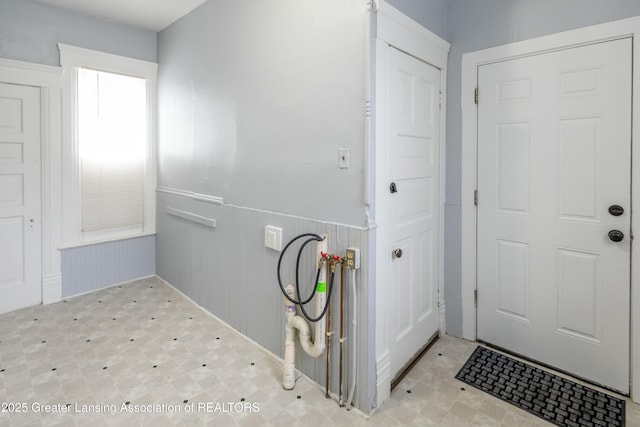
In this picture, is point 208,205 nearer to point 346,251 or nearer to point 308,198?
point 308,198

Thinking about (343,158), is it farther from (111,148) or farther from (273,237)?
(111,148)

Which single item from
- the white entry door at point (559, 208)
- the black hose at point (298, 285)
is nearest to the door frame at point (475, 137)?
the white entry door at point (559, 208)

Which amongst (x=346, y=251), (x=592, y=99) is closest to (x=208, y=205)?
(x=346, y=251)

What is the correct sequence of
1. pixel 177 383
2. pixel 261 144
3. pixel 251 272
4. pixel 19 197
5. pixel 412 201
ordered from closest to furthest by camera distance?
pixel 177 383 → pixel 412 201 → pixel 261 144 → pixel 251 272 → pixel 19 197

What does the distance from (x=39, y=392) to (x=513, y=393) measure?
274 centimetres

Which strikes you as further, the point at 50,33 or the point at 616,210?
the point at 50,33

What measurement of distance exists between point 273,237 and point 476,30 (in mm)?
1989

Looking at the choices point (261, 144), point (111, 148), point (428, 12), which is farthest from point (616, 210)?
point (111, 148)

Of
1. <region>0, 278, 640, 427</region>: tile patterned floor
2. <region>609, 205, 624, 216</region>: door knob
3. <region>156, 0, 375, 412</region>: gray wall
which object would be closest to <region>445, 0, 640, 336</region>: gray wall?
<region>0, 278, 640, 427</region>: tile patterned floor

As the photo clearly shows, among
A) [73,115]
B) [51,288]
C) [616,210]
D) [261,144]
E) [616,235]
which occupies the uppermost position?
[73,115]

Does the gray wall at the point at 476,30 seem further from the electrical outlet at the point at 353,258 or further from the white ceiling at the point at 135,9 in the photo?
the white ceiling at the point at 135,9

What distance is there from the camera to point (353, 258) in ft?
6.12

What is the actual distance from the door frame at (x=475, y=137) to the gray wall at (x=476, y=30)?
4cm

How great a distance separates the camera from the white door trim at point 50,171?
10.4 feet
